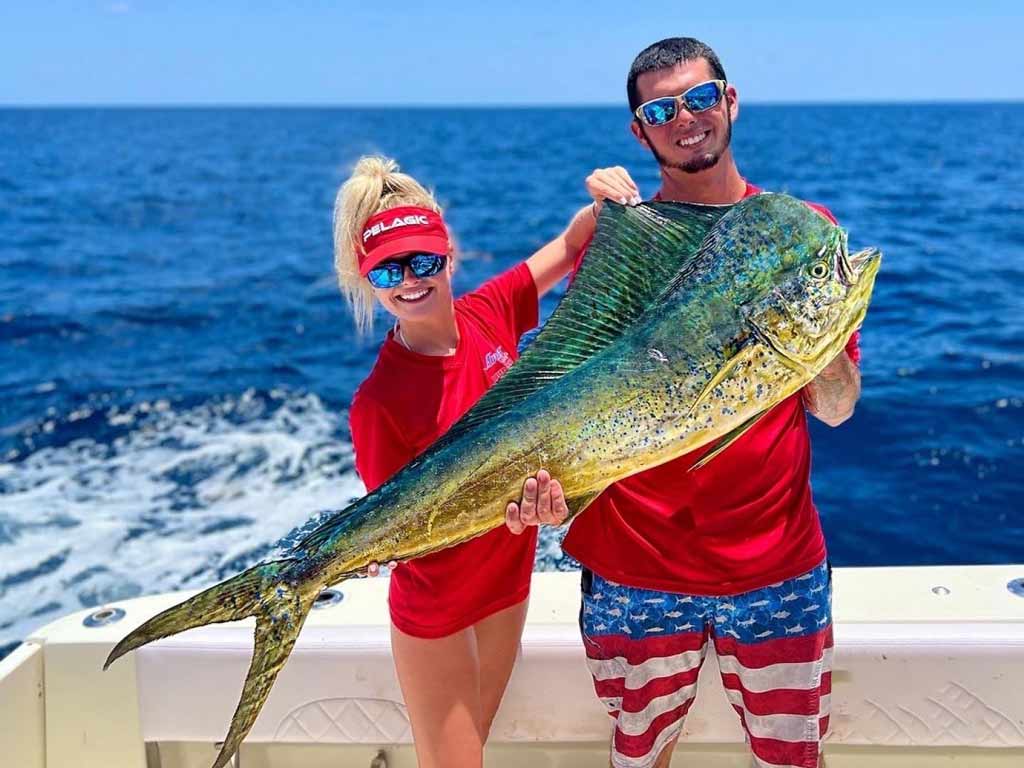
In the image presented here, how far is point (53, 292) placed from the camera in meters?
14.6

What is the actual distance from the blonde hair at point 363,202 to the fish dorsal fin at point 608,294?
53 centimetres

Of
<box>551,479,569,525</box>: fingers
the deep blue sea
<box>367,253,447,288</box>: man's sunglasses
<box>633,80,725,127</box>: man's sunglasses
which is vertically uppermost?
<box>633,80,725,127</box>: man's sunglasses

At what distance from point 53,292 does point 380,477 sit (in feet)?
47.5

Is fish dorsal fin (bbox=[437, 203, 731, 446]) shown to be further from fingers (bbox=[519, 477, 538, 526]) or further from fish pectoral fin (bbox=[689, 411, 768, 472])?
fish pectoral fin (bbox=[689, 411, 768, 472])

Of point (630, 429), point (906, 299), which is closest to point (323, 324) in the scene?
point (906, 299)

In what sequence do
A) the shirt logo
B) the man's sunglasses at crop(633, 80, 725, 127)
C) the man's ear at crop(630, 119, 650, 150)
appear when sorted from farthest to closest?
the shirt logo → the man's ear at crop(630, 119, 650, 150) → the man's sunglasses at crop(633, 80, 725, 127)

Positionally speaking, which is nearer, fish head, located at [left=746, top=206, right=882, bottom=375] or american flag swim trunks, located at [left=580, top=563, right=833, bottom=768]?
fish head, located at [left=746, top=206, right=882, bottom=375]

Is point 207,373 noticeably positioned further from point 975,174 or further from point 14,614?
point 975,174

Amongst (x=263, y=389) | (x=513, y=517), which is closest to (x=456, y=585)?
(x=513, y=517)

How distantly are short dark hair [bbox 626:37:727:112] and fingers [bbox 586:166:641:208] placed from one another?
146 mm

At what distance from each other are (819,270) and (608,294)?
382 millimetres

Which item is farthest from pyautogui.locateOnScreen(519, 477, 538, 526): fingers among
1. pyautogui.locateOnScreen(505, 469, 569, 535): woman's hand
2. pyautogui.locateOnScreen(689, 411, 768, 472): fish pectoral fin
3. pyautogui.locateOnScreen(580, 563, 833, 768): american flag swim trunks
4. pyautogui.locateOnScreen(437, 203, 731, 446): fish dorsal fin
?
pyautogui.locateOnScreen(580, 563, 833, 768): american flag swim trunks

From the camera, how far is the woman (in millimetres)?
2025

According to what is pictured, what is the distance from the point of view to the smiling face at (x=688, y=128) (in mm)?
1994
